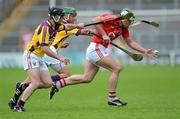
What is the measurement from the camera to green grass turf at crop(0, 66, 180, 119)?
1516cm

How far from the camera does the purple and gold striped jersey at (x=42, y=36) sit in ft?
52.6

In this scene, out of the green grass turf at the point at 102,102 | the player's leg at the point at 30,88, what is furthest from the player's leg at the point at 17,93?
the player's leg at the point at 30,88

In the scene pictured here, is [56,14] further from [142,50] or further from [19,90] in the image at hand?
[142,50]

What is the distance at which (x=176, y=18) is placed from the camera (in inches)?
1909

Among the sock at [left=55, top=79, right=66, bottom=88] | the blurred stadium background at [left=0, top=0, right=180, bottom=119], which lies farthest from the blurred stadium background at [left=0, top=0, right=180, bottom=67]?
the sock at [left=55, top=79, right=66, bottom=88]

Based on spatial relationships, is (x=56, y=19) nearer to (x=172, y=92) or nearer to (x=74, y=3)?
(x=172, y=92)

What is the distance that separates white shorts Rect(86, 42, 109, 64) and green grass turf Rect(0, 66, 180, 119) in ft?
3.51

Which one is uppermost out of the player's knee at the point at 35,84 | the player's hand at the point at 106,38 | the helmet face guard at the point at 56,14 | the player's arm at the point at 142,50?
the helmet face guard at the point at 56,14

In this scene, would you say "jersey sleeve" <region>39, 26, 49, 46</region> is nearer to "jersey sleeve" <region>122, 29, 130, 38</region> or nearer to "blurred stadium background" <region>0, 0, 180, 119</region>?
"blurred stadium background" <region>0, 0, 180, 119</region>

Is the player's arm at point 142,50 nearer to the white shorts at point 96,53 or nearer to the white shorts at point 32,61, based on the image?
the white shorts at point 96,53

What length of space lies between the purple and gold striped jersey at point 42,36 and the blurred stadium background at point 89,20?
27856 mm

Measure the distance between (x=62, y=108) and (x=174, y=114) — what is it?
120 inches

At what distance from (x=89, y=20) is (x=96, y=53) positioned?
29410mm

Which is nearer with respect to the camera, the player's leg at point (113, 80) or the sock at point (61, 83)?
the player's leg at point (113, 80)
